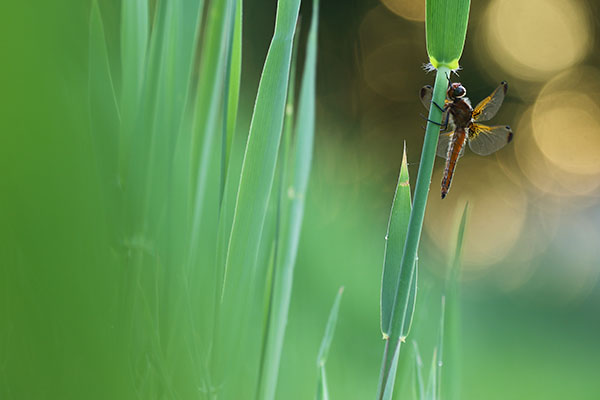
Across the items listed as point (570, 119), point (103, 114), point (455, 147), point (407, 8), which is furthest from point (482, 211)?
point (103, 114)

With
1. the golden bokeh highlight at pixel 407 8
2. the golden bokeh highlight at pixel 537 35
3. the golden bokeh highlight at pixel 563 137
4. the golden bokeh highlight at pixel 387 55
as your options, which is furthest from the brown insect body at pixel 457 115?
the golden bokeh highlight at pixel 537 35

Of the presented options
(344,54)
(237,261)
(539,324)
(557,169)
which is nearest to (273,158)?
(237,261)

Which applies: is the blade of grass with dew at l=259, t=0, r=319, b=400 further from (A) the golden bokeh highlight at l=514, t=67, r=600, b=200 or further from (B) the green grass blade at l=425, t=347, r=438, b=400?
(A) the golden bokeh highlight at l=514, t=67, r=600, b=200

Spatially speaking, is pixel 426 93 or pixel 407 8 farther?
pixel 407 8

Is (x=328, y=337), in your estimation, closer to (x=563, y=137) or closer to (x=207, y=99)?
(x=207, y=99)

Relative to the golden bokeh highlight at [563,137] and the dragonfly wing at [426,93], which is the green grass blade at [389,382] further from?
the golden bokeh highlight at [563,137]

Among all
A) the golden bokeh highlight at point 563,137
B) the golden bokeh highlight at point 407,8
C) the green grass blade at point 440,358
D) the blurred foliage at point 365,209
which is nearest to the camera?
the blurred foliage at point 365,209
